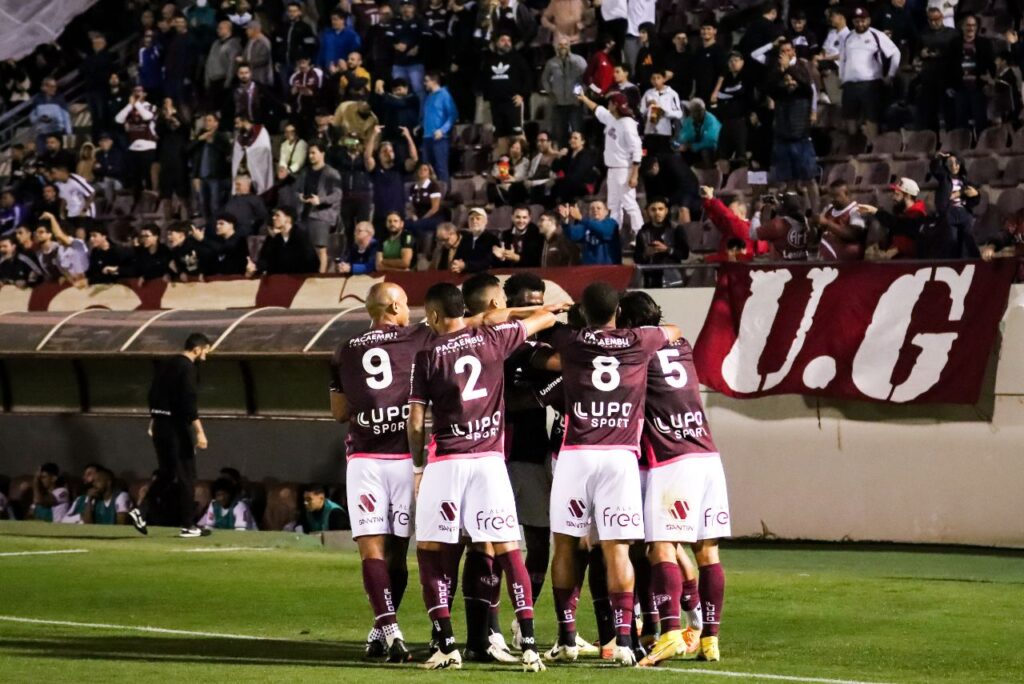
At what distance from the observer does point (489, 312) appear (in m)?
9.18

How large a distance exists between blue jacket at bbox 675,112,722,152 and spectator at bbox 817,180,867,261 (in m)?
3.75

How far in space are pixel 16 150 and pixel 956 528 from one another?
1780 centimetres

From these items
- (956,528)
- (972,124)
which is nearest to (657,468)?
(956,528)

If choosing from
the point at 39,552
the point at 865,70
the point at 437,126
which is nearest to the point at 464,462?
the point at 39,552

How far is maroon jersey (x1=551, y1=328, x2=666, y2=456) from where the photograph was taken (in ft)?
29.4

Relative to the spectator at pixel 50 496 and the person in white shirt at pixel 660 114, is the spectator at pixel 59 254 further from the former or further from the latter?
the person in white shirt at pixel 660 114

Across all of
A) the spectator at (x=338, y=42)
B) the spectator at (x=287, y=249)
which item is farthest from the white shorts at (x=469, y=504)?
the spectator at (x=338, y=42)

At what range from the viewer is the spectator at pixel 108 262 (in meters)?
22.7

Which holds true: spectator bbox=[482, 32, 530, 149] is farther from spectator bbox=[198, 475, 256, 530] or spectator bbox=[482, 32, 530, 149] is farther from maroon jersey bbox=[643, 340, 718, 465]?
maroon jersey bbox=[643, 340, 718, 465]

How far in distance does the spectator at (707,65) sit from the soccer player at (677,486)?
11929 mm

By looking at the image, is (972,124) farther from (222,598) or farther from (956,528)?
(222,598)


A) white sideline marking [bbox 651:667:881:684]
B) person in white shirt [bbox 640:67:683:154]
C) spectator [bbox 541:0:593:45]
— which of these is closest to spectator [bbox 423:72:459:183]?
spectator [bbox 541:0:593:45]

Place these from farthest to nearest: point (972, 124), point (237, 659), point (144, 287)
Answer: point (144, 287), point (972, 124), point (237, 659)

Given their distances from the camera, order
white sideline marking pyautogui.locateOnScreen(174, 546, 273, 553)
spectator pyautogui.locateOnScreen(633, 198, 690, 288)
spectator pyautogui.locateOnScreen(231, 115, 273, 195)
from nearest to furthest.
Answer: white sideline marking pyautogui.locateOnScreen(174, 546, 273, 553), spectator pyautogui.locateOnScreen(633, 198, 690, 288), spectator pyautogui.locateOnScreen(231, 115, 273, 195)
